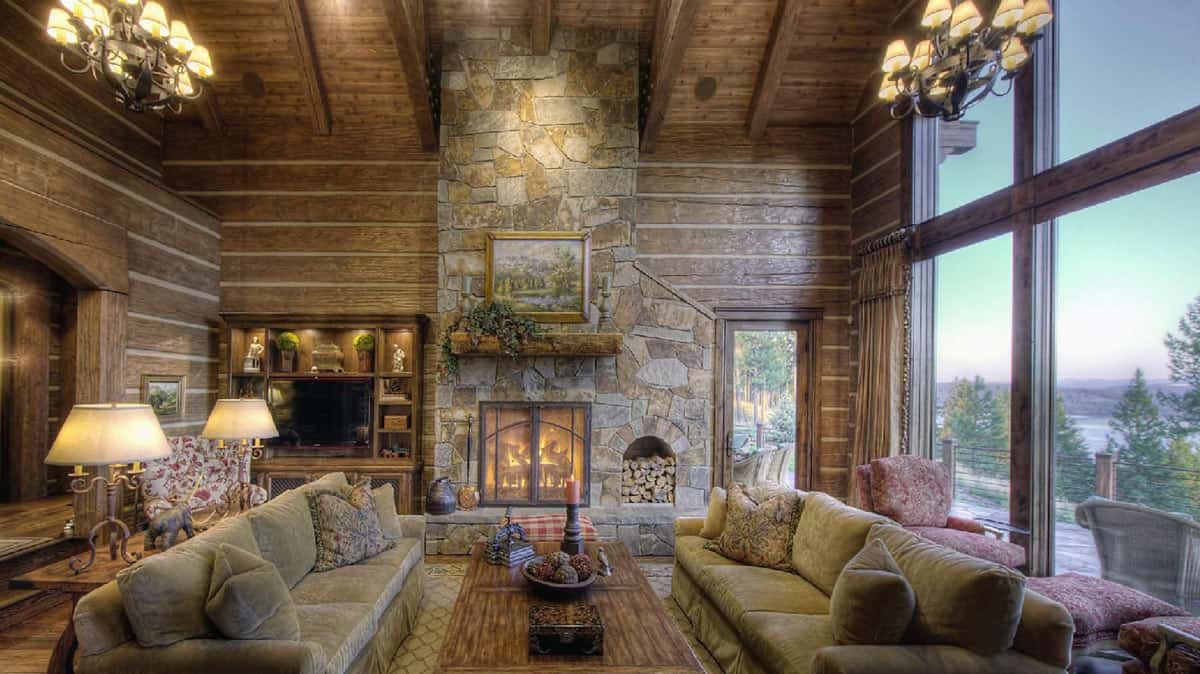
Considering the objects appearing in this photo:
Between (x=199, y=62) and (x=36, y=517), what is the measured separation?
12.3ft

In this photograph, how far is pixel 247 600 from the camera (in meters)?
2.02

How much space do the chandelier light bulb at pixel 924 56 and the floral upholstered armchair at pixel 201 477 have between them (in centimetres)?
493

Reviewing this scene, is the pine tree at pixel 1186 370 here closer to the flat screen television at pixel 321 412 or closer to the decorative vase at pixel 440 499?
the decorative vase at pixel 440 499

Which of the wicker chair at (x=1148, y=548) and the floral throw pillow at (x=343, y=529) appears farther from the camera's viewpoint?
the floral throw pillow at (x=343, y=529)

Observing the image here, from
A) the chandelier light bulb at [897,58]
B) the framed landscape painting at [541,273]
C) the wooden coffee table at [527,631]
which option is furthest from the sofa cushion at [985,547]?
the framed landscape painting at [541,273]

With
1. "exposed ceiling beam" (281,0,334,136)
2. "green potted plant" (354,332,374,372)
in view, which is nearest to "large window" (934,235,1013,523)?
"green potted plant" (354,332,374,372)

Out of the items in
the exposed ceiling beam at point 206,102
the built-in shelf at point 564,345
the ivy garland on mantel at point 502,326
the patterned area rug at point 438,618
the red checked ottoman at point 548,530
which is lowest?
the patterned area rug at point 438,618

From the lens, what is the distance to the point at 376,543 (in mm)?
3283

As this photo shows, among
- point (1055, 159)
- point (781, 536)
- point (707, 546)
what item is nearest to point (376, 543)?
point (707, 546)

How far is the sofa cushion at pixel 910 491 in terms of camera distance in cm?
388

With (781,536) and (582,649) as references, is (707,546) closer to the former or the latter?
(781,536)

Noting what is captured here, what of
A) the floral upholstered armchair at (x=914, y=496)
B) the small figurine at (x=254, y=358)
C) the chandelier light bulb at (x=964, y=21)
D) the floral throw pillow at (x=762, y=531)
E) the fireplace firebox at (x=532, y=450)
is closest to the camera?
the chandelier light bulb at (x=964, y=21)

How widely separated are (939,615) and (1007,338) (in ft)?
8.66

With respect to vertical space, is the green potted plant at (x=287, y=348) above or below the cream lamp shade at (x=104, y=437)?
above
